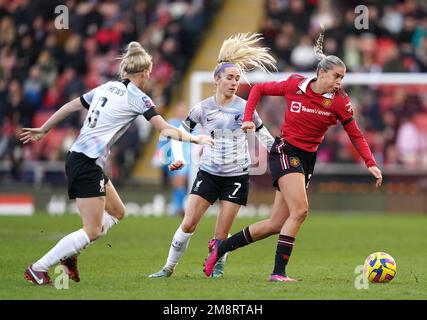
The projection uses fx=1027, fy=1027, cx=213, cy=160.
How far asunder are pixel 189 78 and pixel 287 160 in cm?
1615

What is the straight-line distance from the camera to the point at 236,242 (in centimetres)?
1005

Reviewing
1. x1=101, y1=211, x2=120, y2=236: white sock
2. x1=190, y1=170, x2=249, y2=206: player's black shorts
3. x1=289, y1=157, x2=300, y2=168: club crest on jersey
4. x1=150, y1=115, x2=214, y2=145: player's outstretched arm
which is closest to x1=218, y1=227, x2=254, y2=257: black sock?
x1=190, y1=170, x2=249, y2=206: player's black shorts

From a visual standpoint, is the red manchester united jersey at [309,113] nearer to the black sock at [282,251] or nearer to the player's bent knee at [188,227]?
the black sock at [282,251]

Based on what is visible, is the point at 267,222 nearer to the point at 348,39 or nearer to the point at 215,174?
the point at 215,174

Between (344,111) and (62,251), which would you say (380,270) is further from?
(62,251)

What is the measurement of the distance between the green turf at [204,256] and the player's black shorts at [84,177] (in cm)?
83

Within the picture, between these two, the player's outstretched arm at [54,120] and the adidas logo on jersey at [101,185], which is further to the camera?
the player's outstretched arm at [54,120]

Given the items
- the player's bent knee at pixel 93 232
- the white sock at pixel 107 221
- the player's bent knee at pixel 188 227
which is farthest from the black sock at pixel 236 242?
the player's bent knee at pixel 93 232

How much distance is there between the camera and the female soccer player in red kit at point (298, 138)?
9.59 meters

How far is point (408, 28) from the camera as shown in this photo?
24000mm

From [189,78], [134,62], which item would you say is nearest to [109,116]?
[134,62]

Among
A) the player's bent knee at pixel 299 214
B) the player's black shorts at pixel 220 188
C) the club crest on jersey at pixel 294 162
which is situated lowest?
the player's bent knee at pixel 299 214

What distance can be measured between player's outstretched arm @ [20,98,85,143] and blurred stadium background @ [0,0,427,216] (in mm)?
12452

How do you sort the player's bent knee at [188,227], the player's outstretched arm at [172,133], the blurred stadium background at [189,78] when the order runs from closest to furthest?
the player's outstretched arm at [172,133], the player's bent knee at [188,227], the blurred stadium background at [189,78]
